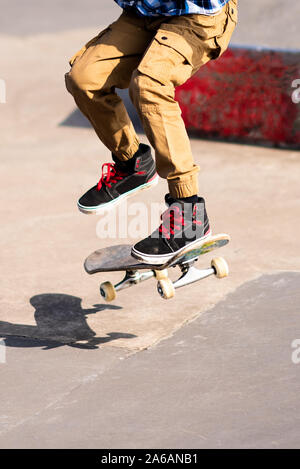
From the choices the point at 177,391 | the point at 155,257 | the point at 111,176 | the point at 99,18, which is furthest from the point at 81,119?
the point at 177,391

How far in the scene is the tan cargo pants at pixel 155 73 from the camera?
4.26 metres

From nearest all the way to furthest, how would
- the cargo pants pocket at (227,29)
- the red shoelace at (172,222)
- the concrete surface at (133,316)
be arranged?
the concrete surface at (133,316)
the red shoelace at (172,222)
the cargo pants pocket at (227,29)

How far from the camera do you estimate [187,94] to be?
9344mm

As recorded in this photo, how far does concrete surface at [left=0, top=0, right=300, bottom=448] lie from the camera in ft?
12.4

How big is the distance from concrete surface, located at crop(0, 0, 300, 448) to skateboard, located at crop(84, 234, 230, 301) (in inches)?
12.3

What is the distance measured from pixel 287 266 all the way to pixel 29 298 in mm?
A: 1715

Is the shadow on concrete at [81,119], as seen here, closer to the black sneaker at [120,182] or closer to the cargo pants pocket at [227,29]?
the black sneaker at [120,182]

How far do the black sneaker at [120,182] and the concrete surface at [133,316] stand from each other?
703 mm

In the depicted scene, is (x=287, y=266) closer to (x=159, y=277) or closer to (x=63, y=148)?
(x=159, y=277)

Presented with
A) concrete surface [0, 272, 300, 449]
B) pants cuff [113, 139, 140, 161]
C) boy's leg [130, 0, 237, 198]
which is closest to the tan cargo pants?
boy's leg [130, 0, 237, 198]

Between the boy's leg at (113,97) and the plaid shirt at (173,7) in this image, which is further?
the boy's leg at (113,97)

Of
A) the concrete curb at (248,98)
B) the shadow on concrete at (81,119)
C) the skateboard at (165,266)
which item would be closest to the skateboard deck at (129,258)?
the skateboard at (165,266)

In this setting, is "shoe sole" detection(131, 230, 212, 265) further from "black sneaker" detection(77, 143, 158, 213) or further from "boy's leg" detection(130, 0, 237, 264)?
"black sneaker" detection(77, 143, 158, 213)

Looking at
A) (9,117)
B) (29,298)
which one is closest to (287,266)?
(29,298)
